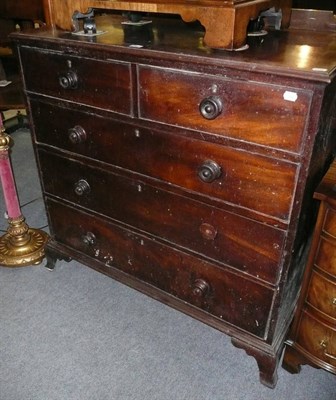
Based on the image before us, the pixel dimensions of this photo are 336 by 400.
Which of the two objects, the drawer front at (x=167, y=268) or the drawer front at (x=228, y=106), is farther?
the drawer front at (x=167, y=268)

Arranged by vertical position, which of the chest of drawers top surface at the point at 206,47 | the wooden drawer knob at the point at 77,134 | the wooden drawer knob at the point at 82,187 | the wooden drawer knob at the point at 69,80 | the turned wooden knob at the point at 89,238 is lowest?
the turned wooden knob at the point at 89,238

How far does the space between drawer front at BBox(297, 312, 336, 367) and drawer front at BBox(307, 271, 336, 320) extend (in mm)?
59

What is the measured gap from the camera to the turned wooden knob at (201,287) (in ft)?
4.55

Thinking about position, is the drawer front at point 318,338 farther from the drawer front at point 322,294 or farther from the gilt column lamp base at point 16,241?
the gilt column lamp base at point 16,241

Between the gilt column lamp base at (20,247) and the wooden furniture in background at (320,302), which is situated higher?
the wooden furniture in background at (320,302)

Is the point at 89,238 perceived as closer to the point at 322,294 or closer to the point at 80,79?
the point at 80,79

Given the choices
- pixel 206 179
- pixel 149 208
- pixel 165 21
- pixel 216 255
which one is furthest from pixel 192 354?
pixel 165 21

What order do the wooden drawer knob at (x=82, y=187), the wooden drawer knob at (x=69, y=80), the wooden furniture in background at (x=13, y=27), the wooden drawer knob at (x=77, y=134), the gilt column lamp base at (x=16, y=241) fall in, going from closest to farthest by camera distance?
the wooden drawer knob at (x=69, y=80)
the wooden drawer knob at (x=77, y=134)
the wooden drawer knob at (x=82, y=187)
the gilt column lamp base at (x=16, y=241)
the wooden furniture in background at (x=13, y=27)

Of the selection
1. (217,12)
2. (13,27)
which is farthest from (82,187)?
(13,27)

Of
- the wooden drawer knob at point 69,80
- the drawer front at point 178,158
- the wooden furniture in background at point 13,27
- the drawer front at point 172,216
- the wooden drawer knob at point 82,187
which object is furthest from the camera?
the wooden furniture in background at point 13,27

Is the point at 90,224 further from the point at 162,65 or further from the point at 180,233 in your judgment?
the point at 162,65

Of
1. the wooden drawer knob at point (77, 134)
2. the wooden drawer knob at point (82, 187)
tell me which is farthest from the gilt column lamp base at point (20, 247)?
the wooden drawer knob at point (77, 134)

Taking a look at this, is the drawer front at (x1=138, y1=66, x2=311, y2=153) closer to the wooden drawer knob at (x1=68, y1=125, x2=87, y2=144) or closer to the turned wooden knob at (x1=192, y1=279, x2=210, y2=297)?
the wooden drawer knob at (x1=68, y1=125, x2=87, y2=144)

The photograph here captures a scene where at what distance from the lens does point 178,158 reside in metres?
1.23
